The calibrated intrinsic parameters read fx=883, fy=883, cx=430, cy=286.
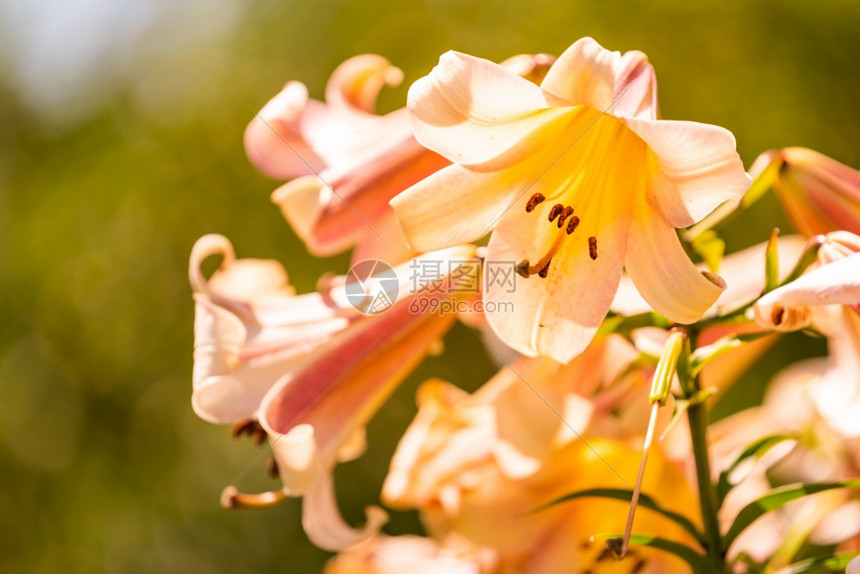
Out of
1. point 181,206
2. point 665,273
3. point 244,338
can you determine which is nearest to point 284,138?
point 244,338

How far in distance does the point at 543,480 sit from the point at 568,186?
0.26 meters

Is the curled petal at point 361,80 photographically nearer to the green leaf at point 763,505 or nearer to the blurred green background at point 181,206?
the green leaf at point 763,505

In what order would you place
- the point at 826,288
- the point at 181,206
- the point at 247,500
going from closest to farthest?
1. the point at 826,288
2. the point at 247,500
3. the point at 181,206

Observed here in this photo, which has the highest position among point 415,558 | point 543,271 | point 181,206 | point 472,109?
point 472,109

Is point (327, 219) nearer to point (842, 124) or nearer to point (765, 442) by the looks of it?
point (765, 442)

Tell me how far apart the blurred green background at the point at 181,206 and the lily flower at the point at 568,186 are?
2355 millimetres

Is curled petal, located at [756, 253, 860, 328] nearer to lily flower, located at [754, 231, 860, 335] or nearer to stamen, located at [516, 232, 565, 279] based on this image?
lily flower, located at [754, 231, 860, 335]

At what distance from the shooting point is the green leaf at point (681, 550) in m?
0.66

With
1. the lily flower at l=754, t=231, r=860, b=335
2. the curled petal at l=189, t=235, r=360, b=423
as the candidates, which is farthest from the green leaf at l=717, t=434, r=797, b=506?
the curled petal at l=189, t=235, r=360, b=423

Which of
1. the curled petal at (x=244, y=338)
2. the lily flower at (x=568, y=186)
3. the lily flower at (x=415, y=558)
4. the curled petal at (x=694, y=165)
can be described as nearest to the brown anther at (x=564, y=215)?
the lily flower at (x=568, y=186)

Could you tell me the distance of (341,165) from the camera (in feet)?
2.79

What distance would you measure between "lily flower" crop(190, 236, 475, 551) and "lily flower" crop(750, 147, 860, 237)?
281mm

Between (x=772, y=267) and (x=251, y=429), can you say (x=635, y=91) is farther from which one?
(x=251, y=429)

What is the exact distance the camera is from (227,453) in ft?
10.9
